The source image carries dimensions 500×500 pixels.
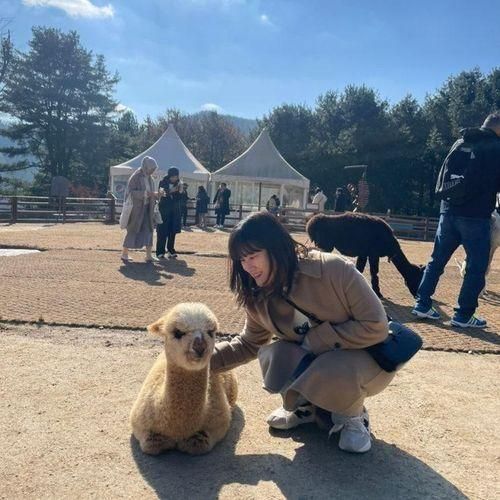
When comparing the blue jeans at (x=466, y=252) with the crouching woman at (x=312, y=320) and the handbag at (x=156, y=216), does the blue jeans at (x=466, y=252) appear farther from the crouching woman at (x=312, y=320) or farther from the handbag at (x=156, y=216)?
the handbag at (x=156, y=216)

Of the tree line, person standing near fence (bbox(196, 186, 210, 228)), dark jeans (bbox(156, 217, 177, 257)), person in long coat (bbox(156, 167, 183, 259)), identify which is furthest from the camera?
the tree line

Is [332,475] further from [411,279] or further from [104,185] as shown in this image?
[104,185]

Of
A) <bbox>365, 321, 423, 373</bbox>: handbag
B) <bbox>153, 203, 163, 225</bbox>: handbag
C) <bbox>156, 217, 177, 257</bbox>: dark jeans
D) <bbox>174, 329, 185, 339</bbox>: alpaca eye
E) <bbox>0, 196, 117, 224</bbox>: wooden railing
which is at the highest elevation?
<bbox>153, 203, 163, 225</bbox>: handbag

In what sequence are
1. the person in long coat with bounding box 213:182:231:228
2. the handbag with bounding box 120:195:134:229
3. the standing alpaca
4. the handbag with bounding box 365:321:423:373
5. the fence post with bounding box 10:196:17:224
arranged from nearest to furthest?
the handbag with bounding box 365:321:423:373
the standing alpaca
the handbag with bounding box 120:195:134:229
the fence post with bounding box 10:196:17:224
the person in long coat with bounding box 213:182:231:228

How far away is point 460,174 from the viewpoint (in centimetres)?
541

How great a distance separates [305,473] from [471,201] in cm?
373

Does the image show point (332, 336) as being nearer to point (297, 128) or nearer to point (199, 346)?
point (199, 346)

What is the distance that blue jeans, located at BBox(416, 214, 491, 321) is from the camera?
17.5 ft

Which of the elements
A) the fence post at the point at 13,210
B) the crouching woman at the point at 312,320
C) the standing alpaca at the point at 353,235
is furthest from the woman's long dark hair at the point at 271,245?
the fence post at the point at 13,210

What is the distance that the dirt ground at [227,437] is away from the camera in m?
2.35

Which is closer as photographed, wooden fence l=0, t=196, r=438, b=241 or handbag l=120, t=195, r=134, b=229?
handbag l=120, t=195, r=134, b=229

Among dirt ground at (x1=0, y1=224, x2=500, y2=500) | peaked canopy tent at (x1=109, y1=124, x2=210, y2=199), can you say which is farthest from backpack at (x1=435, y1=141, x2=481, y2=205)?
peaked canopy tent at (x1=109, y1=124, x2=210, y2=199)

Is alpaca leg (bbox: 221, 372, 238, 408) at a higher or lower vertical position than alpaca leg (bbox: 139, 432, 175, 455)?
higher

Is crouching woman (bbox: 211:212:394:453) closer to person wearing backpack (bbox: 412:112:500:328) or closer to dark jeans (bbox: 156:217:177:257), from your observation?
person wearing backpack (bbox: 412:112:500:328)
